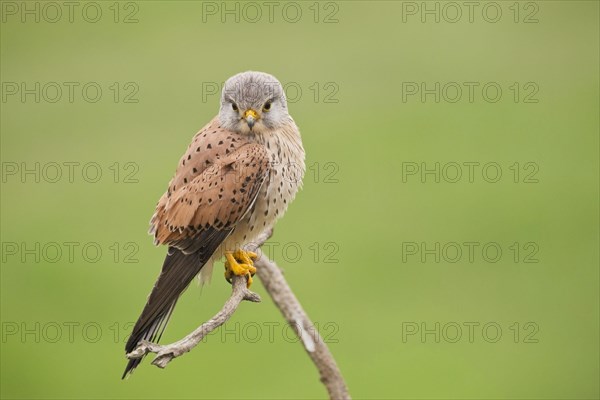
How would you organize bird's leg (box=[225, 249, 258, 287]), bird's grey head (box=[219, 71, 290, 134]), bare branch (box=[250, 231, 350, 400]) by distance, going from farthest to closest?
bird's leg (box=[225, 249, 258, 287]), bird's grey head (box=[219, 71, 290, 134]), bare branch (box=[250, 231, 350, 400])

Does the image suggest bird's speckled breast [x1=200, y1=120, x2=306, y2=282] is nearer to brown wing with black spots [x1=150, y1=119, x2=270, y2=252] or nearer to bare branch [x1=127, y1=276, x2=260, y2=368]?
brown wing with black spots [x1=150, y1=119, x2=270, y2=252]

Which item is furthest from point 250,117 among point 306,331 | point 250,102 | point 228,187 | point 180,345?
point 180,345

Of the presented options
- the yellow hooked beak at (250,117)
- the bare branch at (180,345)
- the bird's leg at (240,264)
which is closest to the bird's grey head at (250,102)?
the yellow hooked beak at (250,117)

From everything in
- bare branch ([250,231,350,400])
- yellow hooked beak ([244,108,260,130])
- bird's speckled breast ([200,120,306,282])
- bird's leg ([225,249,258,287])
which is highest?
yellow hooked beak ([244,108,260,130])

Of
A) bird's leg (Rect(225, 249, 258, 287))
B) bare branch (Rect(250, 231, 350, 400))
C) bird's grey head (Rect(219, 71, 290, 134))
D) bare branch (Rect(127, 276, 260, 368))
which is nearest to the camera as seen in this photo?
bare branch (Rect(127, 276, 260, 368))

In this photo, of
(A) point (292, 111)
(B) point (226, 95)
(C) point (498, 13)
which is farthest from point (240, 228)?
(C) point (498, 13)

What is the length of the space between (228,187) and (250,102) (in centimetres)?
40

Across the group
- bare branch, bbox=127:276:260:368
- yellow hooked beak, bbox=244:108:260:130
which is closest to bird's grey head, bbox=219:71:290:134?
yellow hooked beak, bbox=244:108:260:130

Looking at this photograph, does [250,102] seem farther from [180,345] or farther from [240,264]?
[180,345]

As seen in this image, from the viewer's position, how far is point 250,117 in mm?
3781

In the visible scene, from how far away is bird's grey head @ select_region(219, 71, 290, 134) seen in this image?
378cm

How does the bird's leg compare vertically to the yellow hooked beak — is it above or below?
below

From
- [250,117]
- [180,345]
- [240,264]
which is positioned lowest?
[240,264]

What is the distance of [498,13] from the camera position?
1255cm
